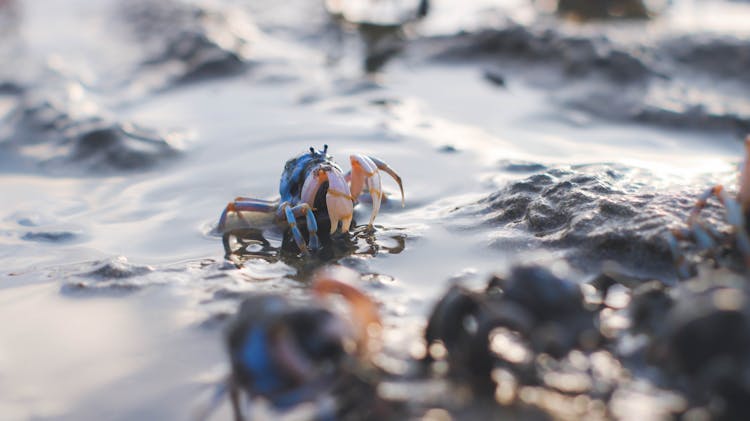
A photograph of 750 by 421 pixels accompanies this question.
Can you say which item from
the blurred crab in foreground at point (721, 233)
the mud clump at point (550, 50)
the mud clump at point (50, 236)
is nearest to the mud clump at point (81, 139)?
the mud clump at point (50, 236)

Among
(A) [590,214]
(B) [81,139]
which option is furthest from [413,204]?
(B) [81,139]

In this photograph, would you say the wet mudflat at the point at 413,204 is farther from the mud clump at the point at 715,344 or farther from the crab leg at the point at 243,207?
the crab leg at the point at 243,207

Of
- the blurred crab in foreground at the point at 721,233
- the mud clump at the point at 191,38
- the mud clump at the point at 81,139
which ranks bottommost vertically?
the blurred crab in foreground at the point at 721,233

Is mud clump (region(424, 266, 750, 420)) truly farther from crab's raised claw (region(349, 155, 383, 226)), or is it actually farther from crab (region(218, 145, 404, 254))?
crab's raised claw (region(349, 155, 383, 226))

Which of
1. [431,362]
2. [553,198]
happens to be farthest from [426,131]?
[431,362]

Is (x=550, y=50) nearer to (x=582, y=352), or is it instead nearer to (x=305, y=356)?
(x=582, y=352)

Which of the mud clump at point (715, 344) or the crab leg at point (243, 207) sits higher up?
the crab leg at point (243, 207)

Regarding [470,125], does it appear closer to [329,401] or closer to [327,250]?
[327,250]

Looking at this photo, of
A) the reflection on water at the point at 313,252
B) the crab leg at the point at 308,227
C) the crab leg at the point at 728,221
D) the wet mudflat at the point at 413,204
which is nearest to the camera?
the wet mudflat at the point at 413,204
